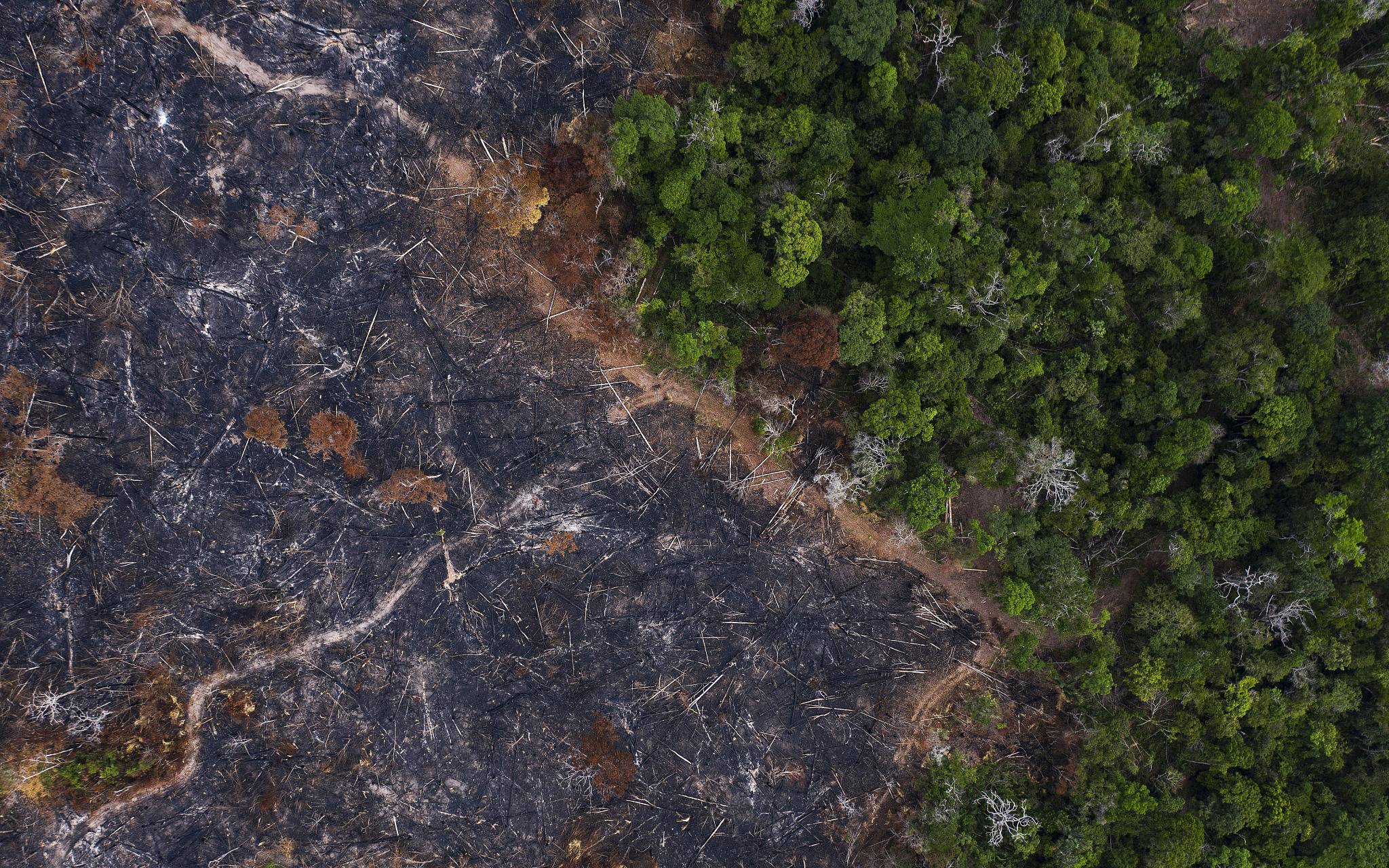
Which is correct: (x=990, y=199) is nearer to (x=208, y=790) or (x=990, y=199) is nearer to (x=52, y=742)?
(x=208, y=790)

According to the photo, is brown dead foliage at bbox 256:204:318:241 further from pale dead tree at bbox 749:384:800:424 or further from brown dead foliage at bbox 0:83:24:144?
pale dead tree at bbox 749:384:800:424

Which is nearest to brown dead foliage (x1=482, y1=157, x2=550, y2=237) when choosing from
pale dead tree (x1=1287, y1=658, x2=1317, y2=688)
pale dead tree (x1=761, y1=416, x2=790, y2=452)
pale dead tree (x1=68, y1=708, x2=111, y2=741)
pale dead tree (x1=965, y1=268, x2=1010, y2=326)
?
pale dead tree (x1=761, y1=416, x2=790, y2=452)

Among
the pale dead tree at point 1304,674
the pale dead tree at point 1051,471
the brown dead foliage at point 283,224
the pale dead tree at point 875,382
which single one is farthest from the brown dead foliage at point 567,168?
the pale dead tree at point 1304,674

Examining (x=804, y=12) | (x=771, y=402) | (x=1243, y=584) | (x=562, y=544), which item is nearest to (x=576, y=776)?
(x=562, y=544)

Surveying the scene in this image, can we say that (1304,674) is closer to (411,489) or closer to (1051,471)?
(1051,471)

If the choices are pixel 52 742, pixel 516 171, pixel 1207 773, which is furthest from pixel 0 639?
pixel 1207 773

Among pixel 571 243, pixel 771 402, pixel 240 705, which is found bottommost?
pixel 240 705
